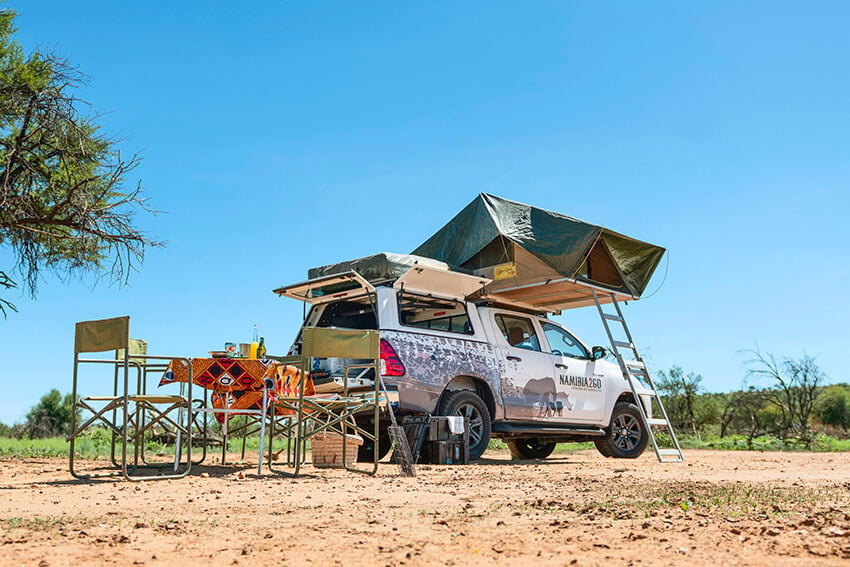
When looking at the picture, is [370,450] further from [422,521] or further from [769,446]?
[769,446]

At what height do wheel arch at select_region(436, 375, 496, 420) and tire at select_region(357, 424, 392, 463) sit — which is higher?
wheel arch at select_region(436, 375, 496, 420)

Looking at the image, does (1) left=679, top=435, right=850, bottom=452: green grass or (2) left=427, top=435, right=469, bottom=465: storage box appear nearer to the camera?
(2) left=427, top=435, right=469, bottom=465: storage box

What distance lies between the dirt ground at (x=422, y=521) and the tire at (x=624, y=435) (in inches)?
162

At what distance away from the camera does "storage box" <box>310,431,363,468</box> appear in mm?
8109

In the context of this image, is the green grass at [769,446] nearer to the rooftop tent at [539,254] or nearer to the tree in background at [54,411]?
the rooftop tent at [539,254]

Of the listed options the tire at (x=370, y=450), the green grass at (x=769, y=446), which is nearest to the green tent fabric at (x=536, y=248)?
the tire at (x=370, y=450)

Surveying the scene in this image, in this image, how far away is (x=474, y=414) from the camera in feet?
30.0

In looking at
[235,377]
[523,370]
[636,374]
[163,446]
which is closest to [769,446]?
[636,374]

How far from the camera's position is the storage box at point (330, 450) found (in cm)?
811

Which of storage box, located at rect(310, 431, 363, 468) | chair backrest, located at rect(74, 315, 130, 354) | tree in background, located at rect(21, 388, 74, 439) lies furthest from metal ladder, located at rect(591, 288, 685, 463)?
tree in background, located at rect(21, 388, 74, 439)

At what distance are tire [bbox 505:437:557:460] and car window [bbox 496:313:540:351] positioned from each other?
2605 mm

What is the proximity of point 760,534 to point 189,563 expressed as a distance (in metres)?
2.62

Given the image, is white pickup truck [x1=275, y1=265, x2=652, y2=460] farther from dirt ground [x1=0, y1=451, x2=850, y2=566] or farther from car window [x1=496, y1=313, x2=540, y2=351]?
dirt ground [x1=0, y1=451, x2=850, y2=566]

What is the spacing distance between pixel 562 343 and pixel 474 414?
2.20 metres
